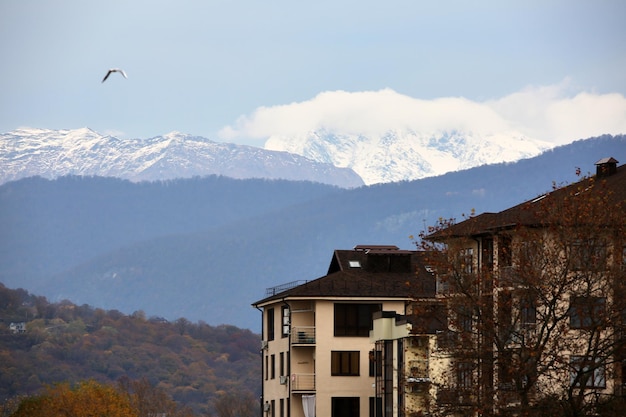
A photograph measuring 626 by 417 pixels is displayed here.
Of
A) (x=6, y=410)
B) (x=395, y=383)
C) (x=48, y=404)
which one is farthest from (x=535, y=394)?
(x=6, y=410)

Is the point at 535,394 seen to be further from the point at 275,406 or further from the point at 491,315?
the point at 275,406

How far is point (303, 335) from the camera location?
104062 mm

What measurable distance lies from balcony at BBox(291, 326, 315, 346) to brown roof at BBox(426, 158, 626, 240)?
86.7 ft

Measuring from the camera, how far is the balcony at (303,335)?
341 ft

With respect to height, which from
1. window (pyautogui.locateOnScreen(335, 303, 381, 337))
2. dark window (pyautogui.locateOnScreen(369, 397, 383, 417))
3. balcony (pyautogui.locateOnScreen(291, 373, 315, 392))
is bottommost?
dark window (pyautogui.locateOnScreen(369, 397, 383, 417))

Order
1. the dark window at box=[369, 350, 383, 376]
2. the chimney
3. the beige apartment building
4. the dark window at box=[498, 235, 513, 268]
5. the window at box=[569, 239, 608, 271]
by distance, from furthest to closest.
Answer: the dark window at box=[369, 350, 383, 376] → the chimney → the dark window at box=[498, 235, 513, 268] → the window at box=[569, 239, 608, 271] → the beige apartment building

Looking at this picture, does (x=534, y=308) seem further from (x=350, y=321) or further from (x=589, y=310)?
(x=350, y=321)

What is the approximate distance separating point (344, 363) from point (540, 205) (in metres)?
39.7

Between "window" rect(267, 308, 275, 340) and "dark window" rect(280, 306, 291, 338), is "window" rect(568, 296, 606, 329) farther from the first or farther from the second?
"window" rect(267, 308, 275, 340)

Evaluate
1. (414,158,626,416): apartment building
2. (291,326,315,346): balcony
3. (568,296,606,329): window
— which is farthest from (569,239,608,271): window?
(291,326,315,346): balcony

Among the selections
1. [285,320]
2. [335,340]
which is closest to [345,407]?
[335,340]

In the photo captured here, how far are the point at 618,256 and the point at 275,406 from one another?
52.1m

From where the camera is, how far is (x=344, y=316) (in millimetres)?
103562

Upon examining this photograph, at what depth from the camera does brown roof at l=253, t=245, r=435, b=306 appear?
10244cm
